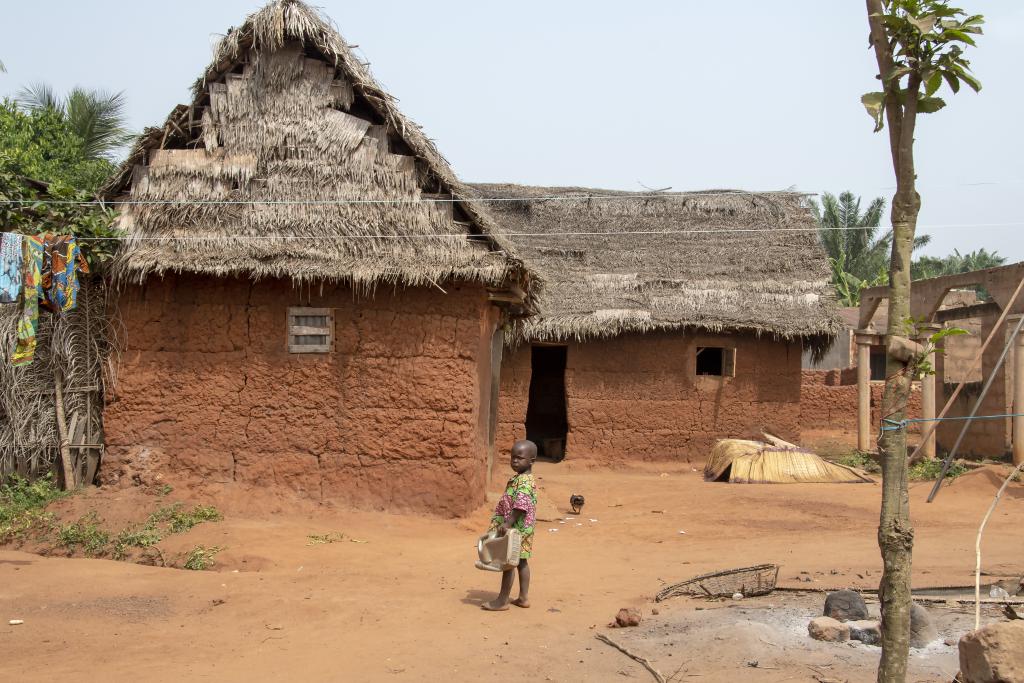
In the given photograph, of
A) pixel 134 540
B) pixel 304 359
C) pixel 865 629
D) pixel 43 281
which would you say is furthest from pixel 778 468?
pixel 43 281

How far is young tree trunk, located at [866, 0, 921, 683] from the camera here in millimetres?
4027

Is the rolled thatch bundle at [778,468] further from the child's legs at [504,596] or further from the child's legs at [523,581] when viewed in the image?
the child's legs at [504,596]

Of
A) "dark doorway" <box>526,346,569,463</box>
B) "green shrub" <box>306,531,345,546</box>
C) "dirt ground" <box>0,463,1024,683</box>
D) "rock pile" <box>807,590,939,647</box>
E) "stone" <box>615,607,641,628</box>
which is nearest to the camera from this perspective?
"dirt ground" <box>0,463,1024,683</box>

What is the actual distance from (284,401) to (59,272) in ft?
7.74

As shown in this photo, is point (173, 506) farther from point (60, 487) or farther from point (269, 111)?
point (269, 111)

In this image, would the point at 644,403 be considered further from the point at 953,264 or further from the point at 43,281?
the point at 953,264

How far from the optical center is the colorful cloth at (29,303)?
8.36 meters

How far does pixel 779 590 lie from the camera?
22.1 ft

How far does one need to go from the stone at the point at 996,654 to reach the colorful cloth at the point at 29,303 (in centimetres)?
769

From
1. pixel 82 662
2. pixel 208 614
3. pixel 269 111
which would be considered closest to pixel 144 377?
pixel 269 111

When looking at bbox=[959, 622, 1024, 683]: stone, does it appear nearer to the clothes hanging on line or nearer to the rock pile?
the rock pile

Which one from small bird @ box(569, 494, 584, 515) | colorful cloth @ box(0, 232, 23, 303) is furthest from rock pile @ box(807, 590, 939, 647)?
colorful cloth @ box(0, 232, 23, 303)

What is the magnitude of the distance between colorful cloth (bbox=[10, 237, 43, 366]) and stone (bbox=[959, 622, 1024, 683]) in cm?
769

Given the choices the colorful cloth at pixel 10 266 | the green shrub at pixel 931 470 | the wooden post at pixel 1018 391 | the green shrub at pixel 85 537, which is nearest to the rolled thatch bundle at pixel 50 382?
the colorful cloth at pixel 10 266
